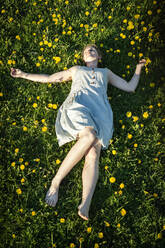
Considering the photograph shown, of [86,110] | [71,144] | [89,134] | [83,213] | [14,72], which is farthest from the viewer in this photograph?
[14,72]

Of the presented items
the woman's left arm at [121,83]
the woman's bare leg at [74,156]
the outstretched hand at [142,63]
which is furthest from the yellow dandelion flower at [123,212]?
the outstretched hand at [142,63]

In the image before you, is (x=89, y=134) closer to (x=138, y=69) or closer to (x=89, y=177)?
(x=89, y=177)

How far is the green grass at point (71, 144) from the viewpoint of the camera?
76.0 inches

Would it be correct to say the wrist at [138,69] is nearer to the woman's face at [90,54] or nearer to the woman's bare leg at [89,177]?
the woman's face at [90,54]

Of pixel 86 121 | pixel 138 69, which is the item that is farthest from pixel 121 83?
pixel 86 121

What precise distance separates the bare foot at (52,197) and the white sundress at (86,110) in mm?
529

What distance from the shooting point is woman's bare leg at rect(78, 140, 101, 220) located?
187 cm

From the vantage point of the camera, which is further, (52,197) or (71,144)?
(71,144)

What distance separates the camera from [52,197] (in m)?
2.02

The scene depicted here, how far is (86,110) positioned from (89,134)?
0.30 metres

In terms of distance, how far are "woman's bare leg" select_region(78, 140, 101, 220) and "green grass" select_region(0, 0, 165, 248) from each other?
0.19 m

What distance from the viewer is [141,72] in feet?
9.05

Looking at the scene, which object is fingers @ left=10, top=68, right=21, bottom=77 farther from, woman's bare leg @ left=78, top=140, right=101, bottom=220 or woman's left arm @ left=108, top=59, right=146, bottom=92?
woman's bare leg @ left=78, top=140, right=101, bottom=220

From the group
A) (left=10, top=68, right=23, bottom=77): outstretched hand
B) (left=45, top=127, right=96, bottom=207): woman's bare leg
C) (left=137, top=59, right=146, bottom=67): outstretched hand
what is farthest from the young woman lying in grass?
(left=137, top=59, right=146, bottom=67): outstretched hand
